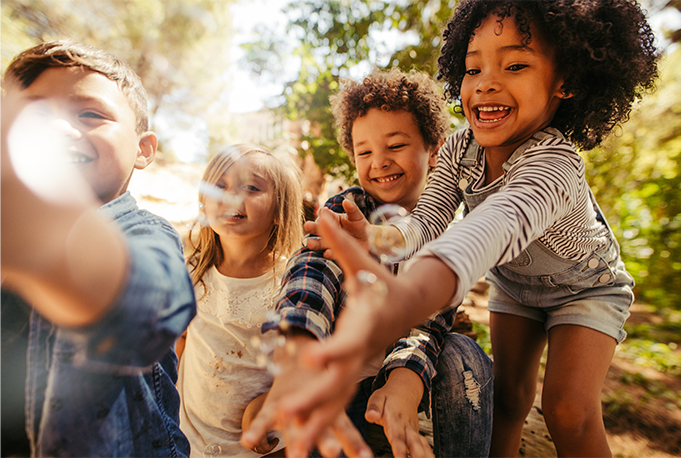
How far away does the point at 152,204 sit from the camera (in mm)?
6660

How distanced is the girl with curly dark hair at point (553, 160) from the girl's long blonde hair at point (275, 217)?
738mm

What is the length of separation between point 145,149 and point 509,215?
1278 millimetres

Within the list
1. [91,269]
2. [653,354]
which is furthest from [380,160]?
[653,354]

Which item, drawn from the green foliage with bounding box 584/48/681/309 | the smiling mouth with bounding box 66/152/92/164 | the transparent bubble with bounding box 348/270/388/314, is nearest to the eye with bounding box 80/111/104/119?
the smiling mouth with bounding box 66/152/92/164

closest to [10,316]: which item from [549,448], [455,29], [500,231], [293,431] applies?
[293,431]

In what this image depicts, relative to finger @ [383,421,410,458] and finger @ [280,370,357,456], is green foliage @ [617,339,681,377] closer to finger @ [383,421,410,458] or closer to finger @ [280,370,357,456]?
finger @ [383,421,410,458]

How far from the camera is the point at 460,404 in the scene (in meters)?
1.34

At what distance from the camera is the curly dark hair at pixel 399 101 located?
5.65 feet

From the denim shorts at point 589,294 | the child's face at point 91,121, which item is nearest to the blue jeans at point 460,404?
the denim shorts at point 589,294

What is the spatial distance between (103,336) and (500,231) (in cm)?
92

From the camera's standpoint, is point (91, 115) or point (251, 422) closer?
point (91, 115)

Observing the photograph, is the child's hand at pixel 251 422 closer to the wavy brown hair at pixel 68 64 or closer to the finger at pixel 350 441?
the finger at pixel 350 441

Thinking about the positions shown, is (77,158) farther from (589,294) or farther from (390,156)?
(589,294)

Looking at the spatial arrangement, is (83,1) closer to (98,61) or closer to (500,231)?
(98,61)
